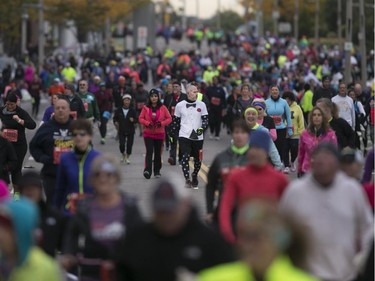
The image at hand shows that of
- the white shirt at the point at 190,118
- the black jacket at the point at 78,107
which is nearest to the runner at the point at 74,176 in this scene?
the white shirt at the point at 190,118

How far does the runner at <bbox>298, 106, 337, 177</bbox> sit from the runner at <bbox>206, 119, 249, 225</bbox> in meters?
3.44

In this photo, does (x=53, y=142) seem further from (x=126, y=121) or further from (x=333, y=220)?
(x=126, y=121)

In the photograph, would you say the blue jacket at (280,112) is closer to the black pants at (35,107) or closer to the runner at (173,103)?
the runner at (173,103)

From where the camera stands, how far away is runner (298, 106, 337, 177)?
15.4m

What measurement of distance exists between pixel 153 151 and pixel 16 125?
421 cm

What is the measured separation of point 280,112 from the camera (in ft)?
79.4

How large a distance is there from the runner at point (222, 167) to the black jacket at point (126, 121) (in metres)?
15.5

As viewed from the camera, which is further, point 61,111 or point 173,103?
point 173,103

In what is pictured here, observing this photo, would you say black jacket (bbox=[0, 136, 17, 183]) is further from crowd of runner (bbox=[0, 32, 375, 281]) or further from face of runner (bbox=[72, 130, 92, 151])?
face of runner (bbox=[72, 130, 92, 151])

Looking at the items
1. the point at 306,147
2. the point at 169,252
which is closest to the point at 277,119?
the point at 306,147

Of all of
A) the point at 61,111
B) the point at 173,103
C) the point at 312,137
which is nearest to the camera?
the point at 61,111

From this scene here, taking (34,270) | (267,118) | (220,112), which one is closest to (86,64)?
(220,112)

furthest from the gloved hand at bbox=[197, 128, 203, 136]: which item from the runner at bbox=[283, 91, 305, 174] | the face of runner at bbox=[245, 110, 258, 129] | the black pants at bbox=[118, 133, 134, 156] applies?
the black pants at bbox=[118, 133, 134, 156]

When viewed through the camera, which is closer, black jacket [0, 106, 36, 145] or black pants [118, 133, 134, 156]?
black jacket [0, 106, 36, 145]
